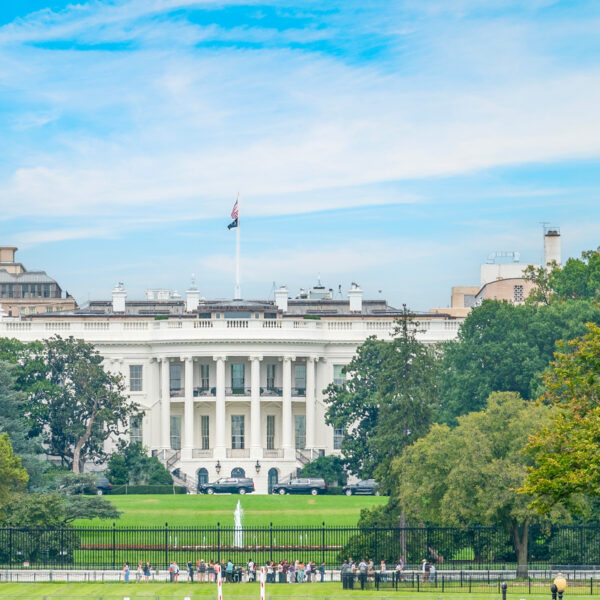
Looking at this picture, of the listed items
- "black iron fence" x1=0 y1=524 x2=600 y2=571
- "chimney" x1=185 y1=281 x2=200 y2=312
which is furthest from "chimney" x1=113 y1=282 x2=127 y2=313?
"black iron fence" x1=0 y1=524 x2=600 y2=571

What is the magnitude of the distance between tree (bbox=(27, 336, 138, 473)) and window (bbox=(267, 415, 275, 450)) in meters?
16.6

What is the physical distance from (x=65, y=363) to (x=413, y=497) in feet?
163

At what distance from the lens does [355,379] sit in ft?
413

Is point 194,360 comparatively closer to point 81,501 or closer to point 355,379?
point 355,379

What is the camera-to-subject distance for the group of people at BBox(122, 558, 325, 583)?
7519 cm

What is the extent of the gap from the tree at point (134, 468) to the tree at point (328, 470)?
9.62m

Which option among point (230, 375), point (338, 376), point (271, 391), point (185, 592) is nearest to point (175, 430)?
point (230, 375)

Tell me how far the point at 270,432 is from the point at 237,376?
16.3ft

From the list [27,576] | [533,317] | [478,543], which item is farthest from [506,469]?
[533,317]

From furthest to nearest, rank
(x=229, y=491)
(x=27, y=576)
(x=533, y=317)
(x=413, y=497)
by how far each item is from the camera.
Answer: (x=229, y=491), (x=533, y=317), (x=413, y=497), (x=27, y=576)

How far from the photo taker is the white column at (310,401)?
451ft

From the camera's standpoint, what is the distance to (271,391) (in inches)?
5527

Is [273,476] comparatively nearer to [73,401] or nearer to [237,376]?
[237,376]

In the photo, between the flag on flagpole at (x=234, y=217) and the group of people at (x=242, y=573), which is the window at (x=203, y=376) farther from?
the group of people at (x=242, y=573)
